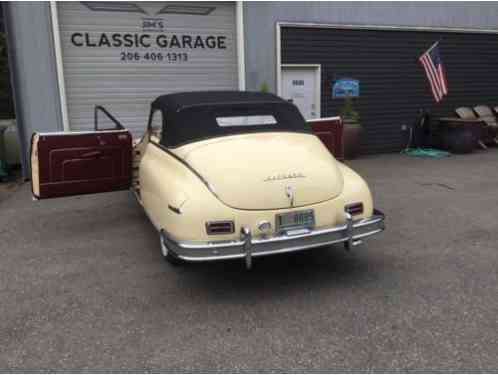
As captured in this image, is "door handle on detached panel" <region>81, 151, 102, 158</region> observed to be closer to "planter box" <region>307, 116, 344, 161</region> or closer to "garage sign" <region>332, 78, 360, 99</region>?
"planter box" <region>307, 116, 344, 161</region>

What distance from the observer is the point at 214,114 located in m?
4.25

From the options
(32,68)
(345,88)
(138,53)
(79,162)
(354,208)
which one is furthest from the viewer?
(345,88)

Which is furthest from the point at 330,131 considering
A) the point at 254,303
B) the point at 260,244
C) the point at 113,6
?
the point at 113,6

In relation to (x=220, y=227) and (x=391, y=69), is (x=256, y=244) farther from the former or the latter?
(x=391, y=69)

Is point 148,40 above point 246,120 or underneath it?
above

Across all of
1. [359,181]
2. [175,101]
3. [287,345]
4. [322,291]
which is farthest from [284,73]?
[287,345]

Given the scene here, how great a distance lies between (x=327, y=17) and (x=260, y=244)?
27.5ft

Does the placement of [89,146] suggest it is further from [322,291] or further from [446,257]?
[446,257]

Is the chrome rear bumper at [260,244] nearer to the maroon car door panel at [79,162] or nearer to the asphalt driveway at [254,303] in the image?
the asphalt driveway at [254,303]

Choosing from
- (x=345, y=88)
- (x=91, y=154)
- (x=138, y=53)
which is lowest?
(x=91, y=154)

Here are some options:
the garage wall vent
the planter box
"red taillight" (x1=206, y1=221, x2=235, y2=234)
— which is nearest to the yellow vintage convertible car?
"red taillight" (x1=206, y1=221, x2=235, y2=234)

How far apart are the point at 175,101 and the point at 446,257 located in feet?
10.5

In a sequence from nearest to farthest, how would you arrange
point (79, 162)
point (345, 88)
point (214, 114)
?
point (214, 114) < point (79, 162) < point (345, 88)

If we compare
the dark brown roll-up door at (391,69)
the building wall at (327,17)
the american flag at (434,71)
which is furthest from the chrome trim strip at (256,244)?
the american flag at (434,71)
